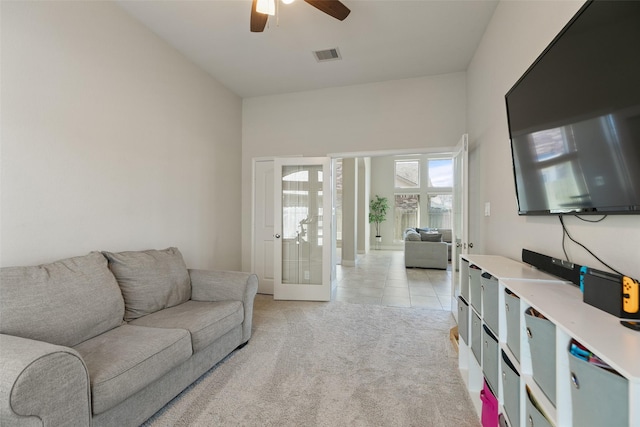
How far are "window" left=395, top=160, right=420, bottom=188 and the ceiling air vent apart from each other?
6.96m

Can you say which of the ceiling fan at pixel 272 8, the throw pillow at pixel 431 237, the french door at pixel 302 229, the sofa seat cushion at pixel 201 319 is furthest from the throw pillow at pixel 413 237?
the ceiling fan at pixel 272 8

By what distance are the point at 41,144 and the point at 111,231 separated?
79 cm

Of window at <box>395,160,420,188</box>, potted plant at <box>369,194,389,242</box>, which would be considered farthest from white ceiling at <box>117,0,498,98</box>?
window at <box>395,160,420,188</box>

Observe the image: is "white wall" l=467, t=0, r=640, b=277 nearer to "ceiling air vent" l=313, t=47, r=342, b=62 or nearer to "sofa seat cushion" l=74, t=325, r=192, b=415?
"ceiling air vent" l=313, t=47, r=342, b=62

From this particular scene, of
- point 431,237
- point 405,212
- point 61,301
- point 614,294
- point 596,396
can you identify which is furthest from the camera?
→ point 405,212

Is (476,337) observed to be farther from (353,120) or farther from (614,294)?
(353,120)

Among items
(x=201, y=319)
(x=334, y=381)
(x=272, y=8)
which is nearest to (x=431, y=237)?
(x=334, y=381)

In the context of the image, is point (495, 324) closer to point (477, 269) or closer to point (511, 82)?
point (477, 269)

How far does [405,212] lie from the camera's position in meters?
9.66

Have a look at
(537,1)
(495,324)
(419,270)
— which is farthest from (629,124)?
(419,270)

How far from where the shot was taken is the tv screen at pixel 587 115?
0.90 m

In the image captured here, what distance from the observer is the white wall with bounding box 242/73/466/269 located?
363 cm

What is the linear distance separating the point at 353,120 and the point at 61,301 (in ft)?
11.7

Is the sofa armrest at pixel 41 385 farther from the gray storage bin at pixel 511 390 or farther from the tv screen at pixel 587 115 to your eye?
the tv screen at pixel 587 115
